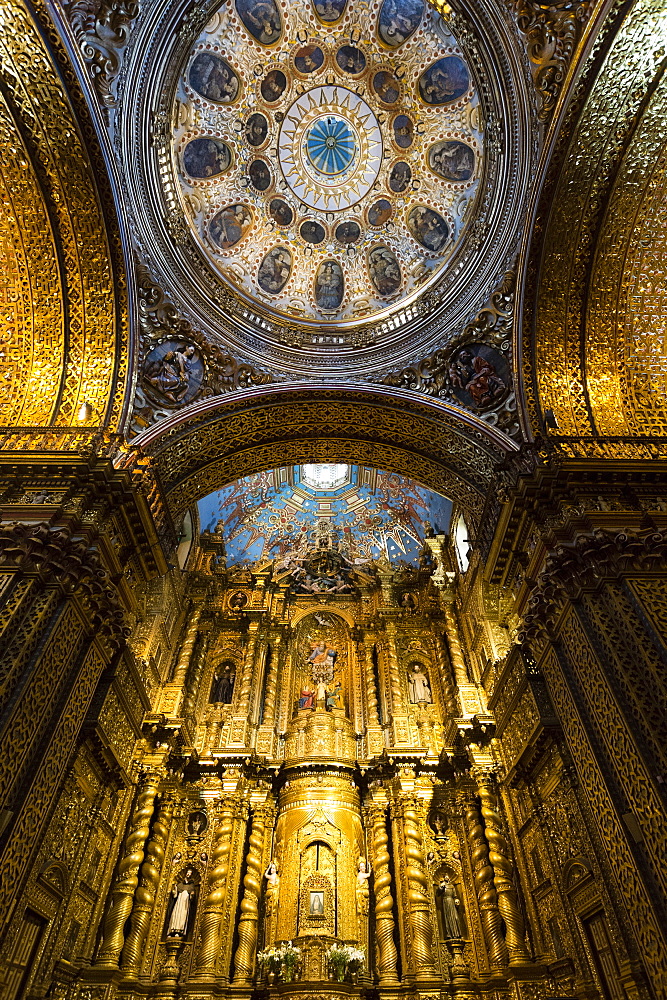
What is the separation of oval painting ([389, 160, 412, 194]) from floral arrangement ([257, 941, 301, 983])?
552 inches

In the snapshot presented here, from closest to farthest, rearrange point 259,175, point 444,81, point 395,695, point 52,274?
point 52,274 → point 444,81 → point 259,175 → point 395,695

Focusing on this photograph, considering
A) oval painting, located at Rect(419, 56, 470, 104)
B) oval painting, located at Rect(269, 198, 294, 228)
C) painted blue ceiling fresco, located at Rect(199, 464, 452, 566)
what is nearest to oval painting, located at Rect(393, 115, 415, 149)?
oval painting, located at Rect(419, 56, 470, 104)

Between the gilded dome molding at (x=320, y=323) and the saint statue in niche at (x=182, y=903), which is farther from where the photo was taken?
the saint statue in niche at (x=182, y=903)

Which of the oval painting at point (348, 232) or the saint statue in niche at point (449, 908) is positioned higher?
the oval painting at point (348, 232)

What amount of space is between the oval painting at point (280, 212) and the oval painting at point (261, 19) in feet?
8.31

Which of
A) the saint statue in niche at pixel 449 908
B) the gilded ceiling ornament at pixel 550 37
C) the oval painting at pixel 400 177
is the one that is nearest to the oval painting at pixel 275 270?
the oval painting at pixel 400 177

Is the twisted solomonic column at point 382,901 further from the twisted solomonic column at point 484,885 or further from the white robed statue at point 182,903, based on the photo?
the white robed statue at point 182,903

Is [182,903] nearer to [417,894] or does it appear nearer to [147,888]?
[147,888]

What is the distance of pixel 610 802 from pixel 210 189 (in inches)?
444

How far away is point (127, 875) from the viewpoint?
998 cm

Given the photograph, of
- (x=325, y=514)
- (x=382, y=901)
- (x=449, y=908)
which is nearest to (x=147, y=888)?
(x=382, y=901)

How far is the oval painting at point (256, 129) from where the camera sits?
35.3 feet

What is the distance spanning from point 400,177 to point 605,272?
4.55 metres

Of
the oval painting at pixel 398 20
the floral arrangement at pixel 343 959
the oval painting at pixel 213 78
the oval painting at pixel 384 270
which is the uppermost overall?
the oval painting at pixel 398 20
